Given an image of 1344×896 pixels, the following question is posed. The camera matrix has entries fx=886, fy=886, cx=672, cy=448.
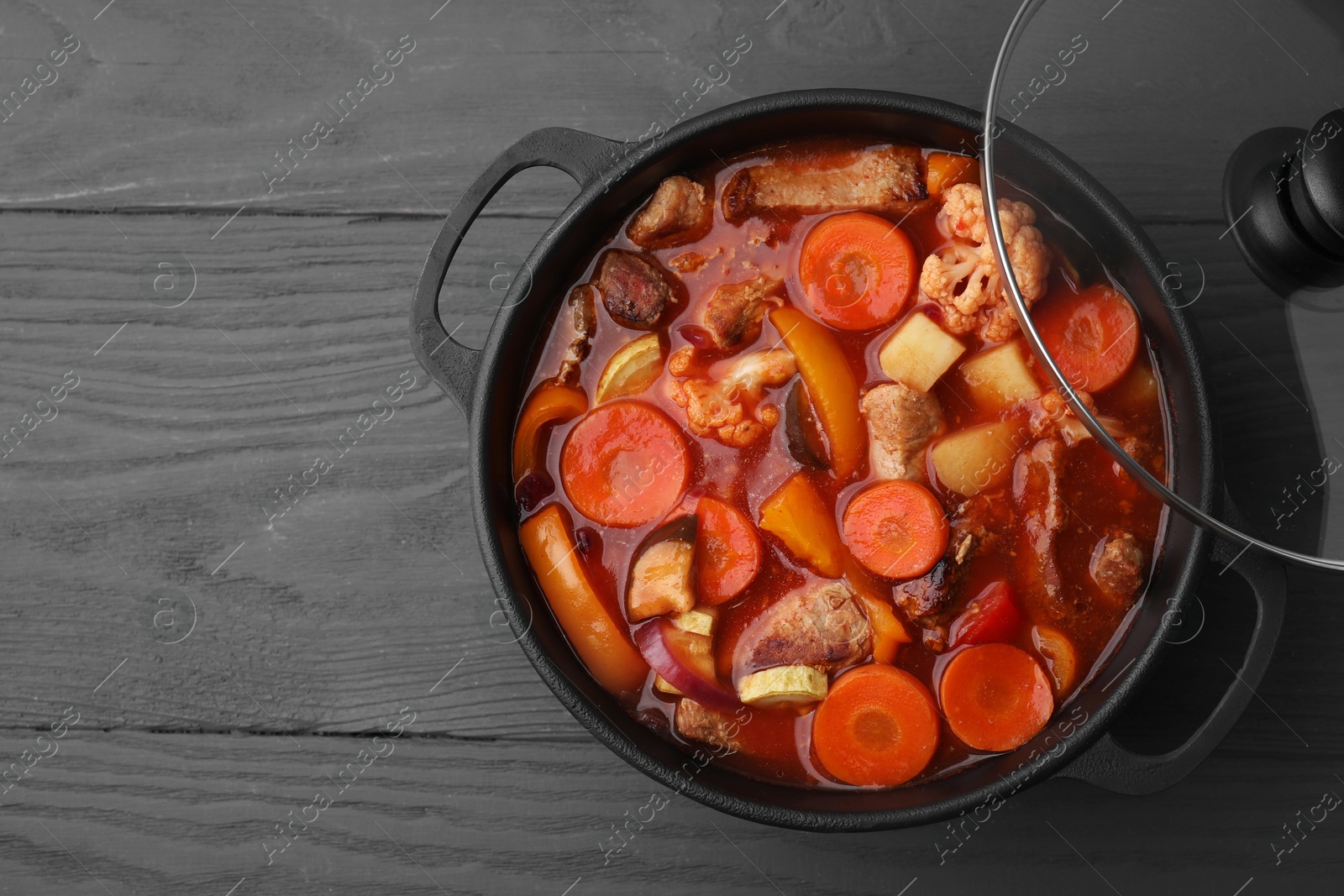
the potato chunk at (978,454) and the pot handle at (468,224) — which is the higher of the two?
the pot handle at (468,224)

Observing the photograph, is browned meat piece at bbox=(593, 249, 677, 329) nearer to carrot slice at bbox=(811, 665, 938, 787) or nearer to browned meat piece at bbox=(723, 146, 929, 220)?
browned meat piece at bbox=(723, 146, 929, 220)

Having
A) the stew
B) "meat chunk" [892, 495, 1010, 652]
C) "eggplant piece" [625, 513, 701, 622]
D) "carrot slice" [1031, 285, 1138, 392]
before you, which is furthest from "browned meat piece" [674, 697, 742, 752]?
"carrot slice" [1031, 285, 1138, 392]

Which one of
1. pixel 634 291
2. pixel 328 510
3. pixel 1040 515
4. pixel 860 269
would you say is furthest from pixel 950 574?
pixel 328 510

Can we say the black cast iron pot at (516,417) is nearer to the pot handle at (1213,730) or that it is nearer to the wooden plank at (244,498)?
the pot handle at (1213,730)

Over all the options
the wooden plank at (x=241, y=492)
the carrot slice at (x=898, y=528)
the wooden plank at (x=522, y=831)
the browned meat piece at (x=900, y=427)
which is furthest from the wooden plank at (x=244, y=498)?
the browned meat piece at (x=900, y=427)

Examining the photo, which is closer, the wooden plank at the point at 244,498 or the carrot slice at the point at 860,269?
the carrot slice at the point at 860,269

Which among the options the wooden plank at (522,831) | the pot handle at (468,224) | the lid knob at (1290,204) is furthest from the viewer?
the wooden plank at (522,831)

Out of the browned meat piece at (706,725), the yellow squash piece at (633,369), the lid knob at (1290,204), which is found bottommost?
the browned meat piece at (706,725)
